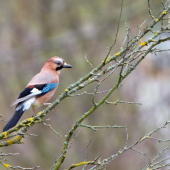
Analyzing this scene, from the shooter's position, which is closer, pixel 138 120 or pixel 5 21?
pixel 138 120

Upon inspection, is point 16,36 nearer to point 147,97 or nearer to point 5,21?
point 5,21

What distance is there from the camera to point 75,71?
10.7 metres

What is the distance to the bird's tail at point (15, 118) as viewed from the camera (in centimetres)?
464

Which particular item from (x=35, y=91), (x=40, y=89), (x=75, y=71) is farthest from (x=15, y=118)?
(x=75, y=71)

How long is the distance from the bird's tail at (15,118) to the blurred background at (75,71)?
15.5ft

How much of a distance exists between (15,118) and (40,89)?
112 cm

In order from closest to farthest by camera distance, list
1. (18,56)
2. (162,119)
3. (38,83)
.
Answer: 1. (38,83)
2. (162,119)
3. (18,56)

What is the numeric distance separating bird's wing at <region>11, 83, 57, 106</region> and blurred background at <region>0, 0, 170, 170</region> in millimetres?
4091

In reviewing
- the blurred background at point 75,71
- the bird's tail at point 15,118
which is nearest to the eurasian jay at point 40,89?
the bird's tail at point 15,118

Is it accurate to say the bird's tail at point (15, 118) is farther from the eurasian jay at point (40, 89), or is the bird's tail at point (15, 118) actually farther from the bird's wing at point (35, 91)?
the bird's wing at point (35, 91)

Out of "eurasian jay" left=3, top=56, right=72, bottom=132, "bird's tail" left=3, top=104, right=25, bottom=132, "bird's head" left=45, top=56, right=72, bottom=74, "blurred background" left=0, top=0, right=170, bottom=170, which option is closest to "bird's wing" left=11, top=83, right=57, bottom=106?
"eurasian jay" left=3, top=56, right=72, bottom=132

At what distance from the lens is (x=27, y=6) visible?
35.7ft

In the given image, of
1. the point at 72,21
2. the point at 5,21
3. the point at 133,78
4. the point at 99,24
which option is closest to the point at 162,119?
the point at 133,78

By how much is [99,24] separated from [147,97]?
9.70 ft
